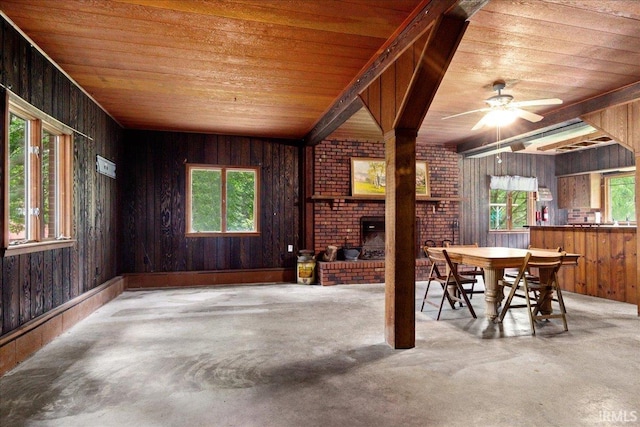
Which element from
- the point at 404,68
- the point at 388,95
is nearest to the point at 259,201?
the point at 388,95

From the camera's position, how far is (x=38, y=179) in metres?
3.41

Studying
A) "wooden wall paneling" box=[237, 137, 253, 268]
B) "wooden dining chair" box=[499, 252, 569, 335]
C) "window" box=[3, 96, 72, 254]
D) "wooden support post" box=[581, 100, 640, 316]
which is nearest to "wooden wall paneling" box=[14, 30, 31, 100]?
"window" box=[3, 96, 72, 254]

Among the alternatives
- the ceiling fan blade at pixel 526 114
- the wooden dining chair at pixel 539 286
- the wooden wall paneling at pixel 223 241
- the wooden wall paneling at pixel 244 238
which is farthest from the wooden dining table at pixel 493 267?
the wooden wall paneling at pixel 223 241

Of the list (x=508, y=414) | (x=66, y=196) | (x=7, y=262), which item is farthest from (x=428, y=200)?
(x=7, y=262)

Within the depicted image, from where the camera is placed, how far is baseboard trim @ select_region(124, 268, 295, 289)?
6.21 m

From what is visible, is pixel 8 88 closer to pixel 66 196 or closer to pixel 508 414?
pixel 66 196

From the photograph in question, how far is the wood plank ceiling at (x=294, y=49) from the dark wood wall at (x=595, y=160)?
369cm

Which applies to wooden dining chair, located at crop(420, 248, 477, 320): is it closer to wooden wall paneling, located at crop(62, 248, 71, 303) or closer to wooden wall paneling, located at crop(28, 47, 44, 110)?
wooden wall paneling, located at crop(62, 248, 71, 303)

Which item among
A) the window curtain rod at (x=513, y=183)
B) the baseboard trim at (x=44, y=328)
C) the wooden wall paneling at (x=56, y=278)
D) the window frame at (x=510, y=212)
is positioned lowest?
the baseboard trim at (x=44, y=328)

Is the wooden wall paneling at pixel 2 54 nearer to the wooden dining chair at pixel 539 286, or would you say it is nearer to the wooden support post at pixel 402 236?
the wooden support post at pixel 402 236

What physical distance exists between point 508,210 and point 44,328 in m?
8.66

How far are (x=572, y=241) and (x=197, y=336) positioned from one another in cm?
580

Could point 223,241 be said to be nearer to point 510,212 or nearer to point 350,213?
point 350,213

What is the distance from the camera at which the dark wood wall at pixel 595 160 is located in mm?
7535
